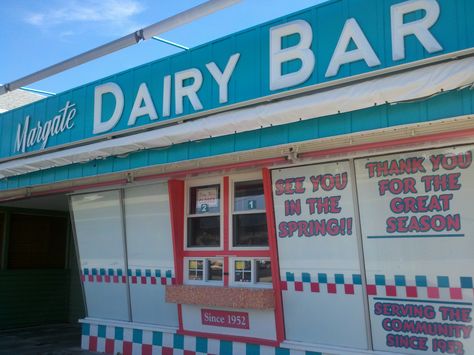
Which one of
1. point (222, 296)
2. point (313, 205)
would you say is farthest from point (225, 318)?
Answer: point (313, 205)

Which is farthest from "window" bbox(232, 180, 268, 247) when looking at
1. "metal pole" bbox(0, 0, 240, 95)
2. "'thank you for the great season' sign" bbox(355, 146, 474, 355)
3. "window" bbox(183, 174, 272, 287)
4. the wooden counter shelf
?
"metal pole" bbox(0, 0, 240, 95)

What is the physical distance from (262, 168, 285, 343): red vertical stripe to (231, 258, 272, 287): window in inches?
11.5

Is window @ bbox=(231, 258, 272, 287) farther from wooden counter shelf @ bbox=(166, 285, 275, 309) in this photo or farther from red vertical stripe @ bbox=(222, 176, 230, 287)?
wooden counter shelf @ bbox=(166, 285, 275, 309)

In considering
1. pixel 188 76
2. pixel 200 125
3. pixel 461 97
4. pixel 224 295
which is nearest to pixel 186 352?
pixel 224 295

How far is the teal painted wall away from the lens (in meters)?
4.23

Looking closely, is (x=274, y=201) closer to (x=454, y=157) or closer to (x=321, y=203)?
(x=321, y=203)

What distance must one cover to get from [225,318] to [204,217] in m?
1.39

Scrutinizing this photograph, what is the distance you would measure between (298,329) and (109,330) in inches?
131

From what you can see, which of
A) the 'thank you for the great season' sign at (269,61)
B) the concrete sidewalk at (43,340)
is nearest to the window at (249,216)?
the 'thank you for the great season' sign at (269,61)

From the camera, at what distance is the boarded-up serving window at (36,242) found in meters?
11.5

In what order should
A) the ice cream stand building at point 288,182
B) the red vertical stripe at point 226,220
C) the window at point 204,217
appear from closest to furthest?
the ice cream stand building at point 288,182
the red vertical stripe at point 226,220
the window at point 204,217

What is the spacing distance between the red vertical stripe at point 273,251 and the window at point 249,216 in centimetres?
29

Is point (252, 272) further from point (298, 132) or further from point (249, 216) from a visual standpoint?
point (298, 132)

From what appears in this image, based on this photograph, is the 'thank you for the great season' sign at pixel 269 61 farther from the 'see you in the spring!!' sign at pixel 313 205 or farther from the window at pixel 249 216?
the window at pixel 249 216
